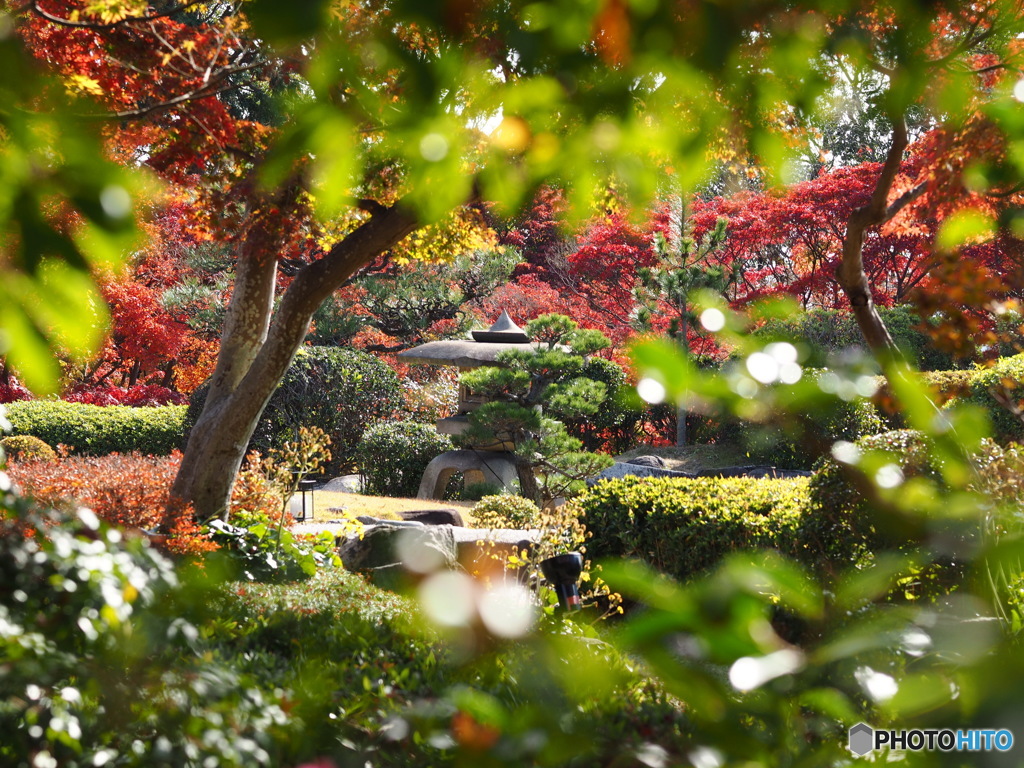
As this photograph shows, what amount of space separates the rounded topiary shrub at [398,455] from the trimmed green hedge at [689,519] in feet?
16.3

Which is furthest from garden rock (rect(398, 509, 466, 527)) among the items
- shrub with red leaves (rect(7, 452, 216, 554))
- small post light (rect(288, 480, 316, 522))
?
shrub with red leaves (rect(7, 452, 216, 554))

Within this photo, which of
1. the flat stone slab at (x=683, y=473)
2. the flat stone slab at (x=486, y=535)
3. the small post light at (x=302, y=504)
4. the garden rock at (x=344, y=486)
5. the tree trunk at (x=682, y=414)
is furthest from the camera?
the tree trunk at (x=682, y=414)

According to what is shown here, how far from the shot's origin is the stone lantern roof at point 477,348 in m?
10.7

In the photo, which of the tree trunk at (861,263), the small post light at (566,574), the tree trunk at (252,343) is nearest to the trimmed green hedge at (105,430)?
the tree trunk at (252,343)

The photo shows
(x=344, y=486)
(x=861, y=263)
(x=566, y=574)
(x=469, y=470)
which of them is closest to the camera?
(x=861, y=263)

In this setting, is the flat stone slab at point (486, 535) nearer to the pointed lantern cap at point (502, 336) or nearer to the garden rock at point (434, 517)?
the garden rock at point (434, 517)

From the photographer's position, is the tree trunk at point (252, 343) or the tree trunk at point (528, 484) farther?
the tree trunk at point (528, 484)

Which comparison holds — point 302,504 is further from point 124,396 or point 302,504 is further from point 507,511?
point 124,396

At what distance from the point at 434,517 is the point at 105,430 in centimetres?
564

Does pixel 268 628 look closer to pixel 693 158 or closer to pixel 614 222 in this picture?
pixel 693 158

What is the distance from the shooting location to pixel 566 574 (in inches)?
161

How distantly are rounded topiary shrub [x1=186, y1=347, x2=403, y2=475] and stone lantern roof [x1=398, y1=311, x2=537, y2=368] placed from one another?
1.27 meters

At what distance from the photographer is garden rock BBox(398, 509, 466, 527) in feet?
26.6

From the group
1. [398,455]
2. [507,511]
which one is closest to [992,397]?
[507,511]
